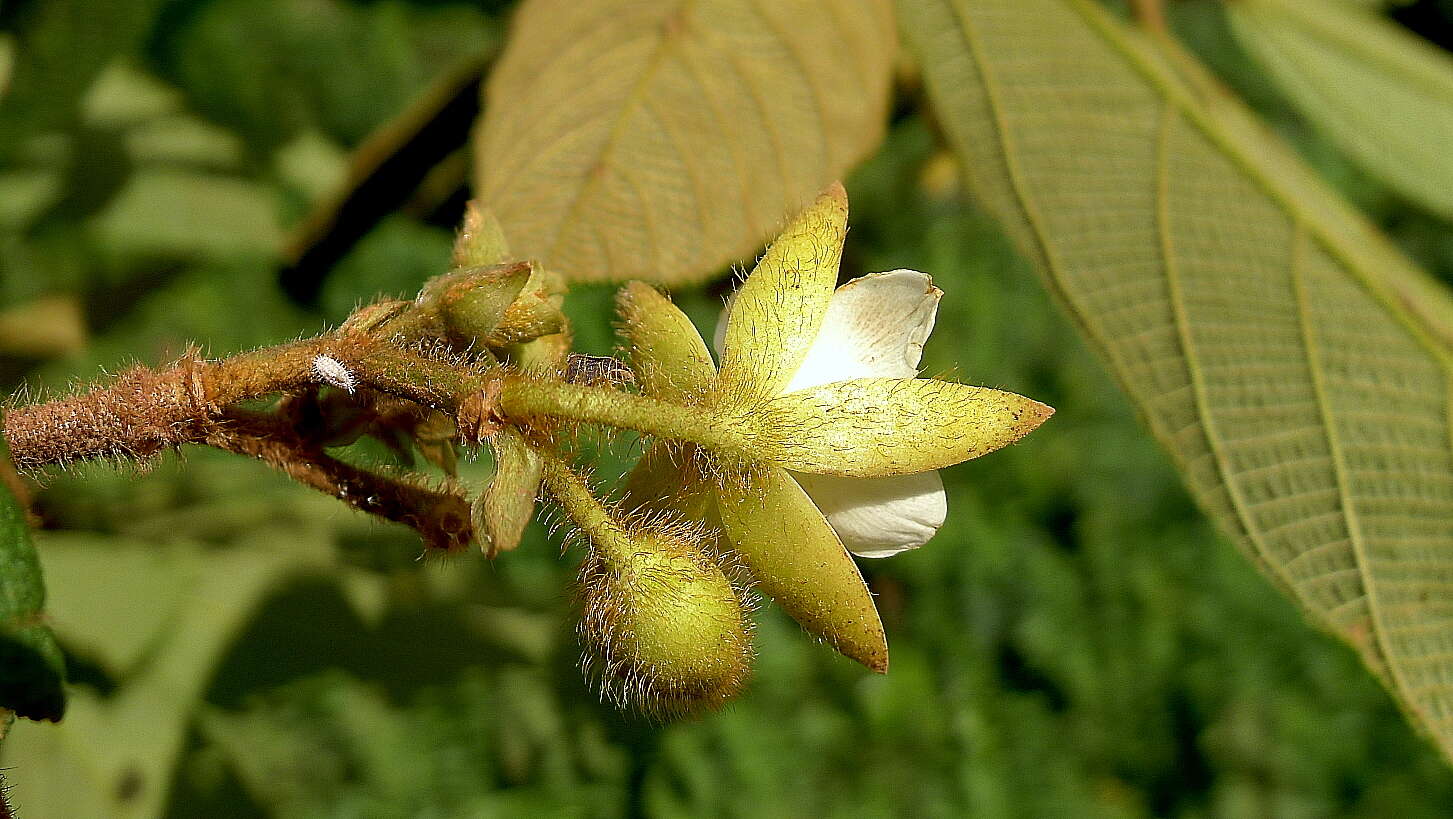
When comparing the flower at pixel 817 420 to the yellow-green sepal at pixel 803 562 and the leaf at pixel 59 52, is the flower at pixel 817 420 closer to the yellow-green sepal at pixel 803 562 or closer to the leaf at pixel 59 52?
the yellow-green sepal at pixel 803 562

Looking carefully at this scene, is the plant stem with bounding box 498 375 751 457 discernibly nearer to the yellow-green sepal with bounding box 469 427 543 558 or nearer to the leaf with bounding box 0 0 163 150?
the yellow-green sepal with bounding box 469 427 543 558

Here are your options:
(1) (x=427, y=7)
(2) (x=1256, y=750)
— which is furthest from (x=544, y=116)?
(2) (x=1256, y=750)

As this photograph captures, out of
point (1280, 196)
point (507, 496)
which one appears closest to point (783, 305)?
point (507, 496)

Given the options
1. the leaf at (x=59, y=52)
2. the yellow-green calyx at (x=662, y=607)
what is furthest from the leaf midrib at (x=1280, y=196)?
the leaf at (x=59, y=52)

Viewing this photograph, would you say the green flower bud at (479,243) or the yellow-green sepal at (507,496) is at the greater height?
the green flower bud at (479,243)

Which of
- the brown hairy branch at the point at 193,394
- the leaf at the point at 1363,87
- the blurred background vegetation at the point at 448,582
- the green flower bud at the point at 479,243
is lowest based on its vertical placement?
the blurred background vegetation at the point at 448,582

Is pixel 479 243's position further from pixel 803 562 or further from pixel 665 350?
pixel 803 562

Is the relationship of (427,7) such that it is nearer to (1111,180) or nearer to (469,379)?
(1111,180)
